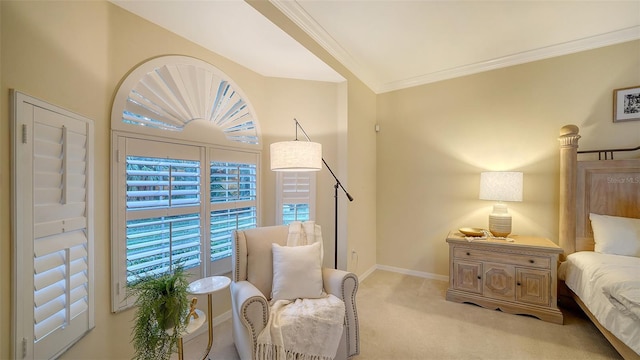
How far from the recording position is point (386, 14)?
215 cm

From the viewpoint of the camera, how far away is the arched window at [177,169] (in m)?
1.71

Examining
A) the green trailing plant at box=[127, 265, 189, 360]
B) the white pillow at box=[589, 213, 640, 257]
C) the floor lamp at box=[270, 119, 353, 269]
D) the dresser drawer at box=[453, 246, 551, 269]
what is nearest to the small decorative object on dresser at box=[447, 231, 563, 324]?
the dresser drawer at box=[453, 246, 551, 269]

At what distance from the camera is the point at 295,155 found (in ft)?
6.32

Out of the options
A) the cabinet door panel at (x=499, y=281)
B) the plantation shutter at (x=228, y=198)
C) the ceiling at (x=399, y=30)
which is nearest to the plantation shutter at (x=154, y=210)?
the plantation shutter at (x=228, y=198)

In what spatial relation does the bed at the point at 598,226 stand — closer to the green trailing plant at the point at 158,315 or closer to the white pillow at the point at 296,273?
the white pillow at the point at 296,273

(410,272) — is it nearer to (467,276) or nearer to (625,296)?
(467,276)

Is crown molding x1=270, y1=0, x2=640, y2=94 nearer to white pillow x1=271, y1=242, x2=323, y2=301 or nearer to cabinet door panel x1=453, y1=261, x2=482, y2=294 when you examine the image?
white pillow x1=271, y1=242, x2=323, y2=301

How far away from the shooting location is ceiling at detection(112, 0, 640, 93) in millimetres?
1871

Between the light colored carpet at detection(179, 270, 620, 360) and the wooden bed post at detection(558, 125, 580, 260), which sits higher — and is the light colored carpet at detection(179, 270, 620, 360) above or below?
below

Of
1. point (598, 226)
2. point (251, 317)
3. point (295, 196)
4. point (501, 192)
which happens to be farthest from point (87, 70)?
point (598, 226)

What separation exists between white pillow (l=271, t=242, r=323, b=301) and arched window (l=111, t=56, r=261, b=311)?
Result: 0.74 metres

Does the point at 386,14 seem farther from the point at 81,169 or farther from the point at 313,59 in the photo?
the point at 81,169

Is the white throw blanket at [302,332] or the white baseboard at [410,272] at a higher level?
the white throw blanket at [302,332]

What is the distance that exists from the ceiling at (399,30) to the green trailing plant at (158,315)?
180 centimetres
